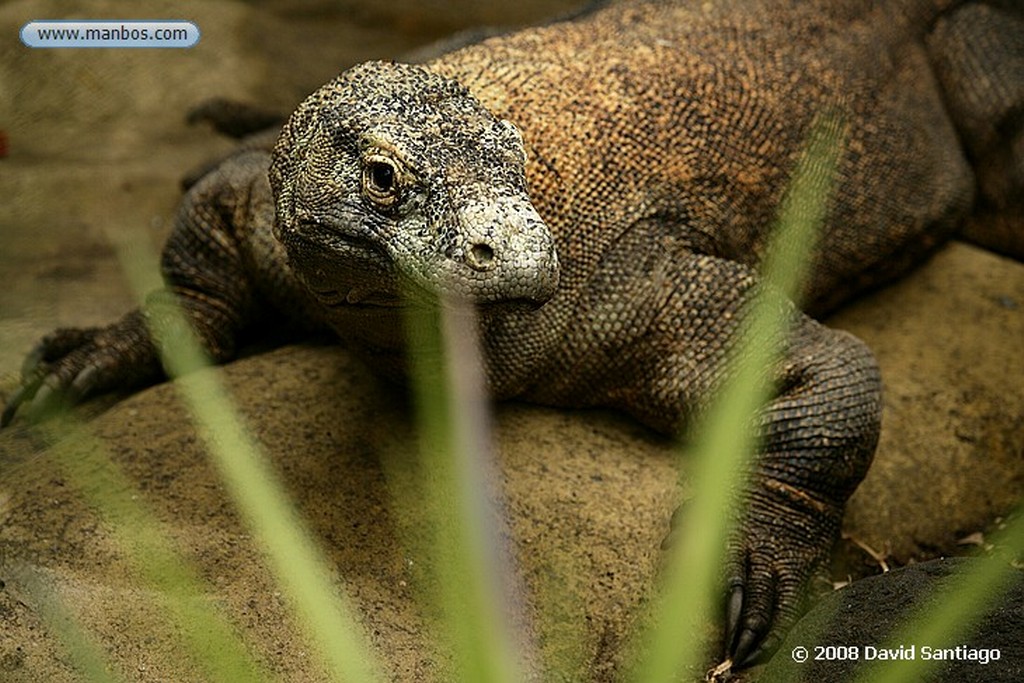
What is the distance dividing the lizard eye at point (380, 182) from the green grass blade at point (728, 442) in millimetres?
1432

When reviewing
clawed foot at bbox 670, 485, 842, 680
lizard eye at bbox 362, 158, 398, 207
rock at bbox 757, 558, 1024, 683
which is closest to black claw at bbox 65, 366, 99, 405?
lizard eye at bbox 362, 158, 398, 207

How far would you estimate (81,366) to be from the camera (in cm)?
453

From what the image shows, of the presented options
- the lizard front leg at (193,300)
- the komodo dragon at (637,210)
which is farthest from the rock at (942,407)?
the lizard front leg at (193,300)

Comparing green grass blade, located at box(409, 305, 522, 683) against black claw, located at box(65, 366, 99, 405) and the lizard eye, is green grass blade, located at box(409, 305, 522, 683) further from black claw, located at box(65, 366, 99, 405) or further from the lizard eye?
black claw, located at box(65, 366, 99, 405)

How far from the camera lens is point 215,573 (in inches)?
135

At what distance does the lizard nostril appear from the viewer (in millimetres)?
2955

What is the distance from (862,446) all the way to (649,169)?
118 centimetres

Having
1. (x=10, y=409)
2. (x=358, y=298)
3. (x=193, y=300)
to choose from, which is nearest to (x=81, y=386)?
(x=10, y=409)
